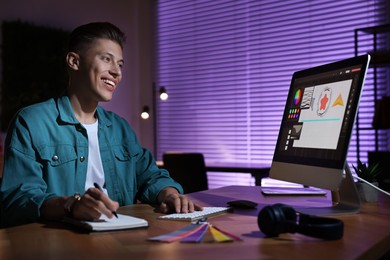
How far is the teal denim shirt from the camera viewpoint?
1395mm

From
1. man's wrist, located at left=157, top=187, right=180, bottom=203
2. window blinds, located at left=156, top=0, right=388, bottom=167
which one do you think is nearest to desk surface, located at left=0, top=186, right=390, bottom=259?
man's wrist, located at left=157, top=187, right=180, bottom=203

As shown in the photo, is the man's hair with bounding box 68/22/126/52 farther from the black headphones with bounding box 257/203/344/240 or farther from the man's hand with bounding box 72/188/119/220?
the black headphones with bounding box 257/203/344/240

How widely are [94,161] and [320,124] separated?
0.81 meters

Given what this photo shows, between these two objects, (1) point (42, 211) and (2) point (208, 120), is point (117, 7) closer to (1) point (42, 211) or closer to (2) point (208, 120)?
(2) point (208, 120)

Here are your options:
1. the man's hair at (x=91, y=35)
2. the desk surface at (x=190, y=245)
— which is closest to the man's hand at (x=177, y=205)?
the desk surface at (x=190, y=245)

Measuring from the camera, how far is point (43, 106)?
5.51ft

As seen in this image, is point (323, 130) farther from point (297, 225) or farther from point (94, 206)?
point (94, 206)

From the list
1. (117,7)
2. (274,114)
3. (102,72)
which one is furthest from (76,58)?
(117,7)

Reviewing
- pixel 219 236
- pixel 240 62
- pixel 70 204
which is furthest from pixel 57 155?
pixel 240 62

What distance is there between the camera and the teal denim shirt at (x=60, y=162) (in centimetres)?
139

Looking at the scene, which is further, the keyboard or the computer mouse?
the computer mouse

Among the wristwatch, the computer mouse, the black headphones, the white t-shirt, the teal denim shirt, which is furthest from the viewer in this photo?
the white t-shirt

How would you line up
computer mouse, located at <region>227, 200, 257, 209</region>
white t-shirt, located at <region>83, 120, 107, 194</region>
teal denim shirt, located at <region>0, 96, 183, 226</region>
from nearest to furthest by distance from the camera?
1. teal denim shirt, located at <region>0, 96, 183, 226</region>
2. computer mouse, located at <region>227, 200, 257, 209</region>
3. white t-shirt, located at <region>83, 120, 107, 194</region>

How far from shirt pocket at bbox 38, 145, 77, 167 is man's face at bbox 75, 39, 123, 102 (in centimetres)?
22
